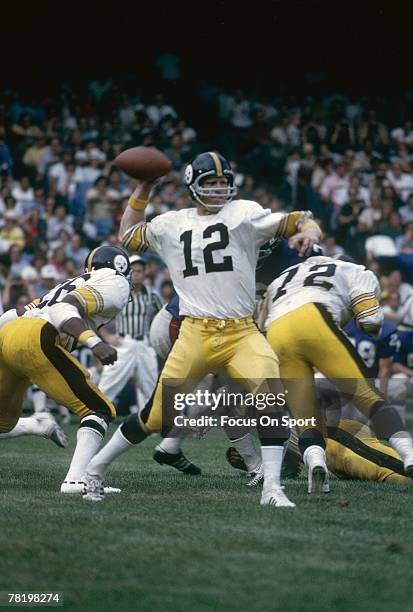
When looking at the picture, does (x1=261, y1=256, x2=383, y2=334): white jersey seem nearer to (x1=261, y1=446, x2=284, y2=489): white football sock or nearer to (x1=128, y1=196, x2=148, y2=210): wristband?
(x1=128, y1=196, x2=148, y2=210): wristband

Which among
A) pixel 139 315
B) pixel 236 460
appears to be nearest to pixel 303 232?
pixel 236 460

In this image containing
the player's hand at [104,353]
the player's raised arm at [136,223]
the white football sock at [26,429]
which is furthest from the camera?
the white football sock at [26,429]

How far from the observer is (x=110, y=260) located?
641 cm

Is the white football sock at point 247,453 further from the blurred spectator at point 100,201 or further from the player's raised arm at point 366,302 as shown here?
the blurred spectator at point 100,201

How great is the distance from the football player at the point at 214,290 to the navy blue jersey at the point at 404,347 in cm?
614

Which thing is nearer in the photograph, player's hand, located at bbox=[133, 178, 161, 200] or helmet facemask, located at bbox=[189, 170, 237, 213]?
helmet facemask, located at bbox=[189, 170, 237, 213]

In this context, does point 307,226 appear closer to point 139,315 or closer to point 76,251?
point 139,315

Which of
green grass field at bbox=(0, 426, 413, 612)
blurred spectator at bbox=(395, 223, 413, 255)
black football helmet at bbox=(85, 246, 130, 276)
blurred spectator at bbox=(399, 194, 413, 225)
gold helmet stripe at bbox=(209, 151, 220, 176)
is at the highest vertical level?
blurred spectator at bbox=(399, 194, 413, 225)

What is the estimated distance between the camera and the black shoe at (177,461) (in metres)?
7.03

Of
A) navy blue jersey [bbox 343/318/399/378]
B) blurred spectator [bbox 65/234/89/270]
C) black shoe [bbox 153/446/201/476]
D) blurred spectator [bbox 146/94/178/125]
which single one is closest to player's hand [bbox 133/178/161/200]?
black shoe [bbox 153/446/201/476]

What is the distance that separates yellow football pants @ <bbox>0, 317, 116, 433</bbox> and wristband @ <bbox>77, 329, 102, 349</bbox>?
288 millimetres

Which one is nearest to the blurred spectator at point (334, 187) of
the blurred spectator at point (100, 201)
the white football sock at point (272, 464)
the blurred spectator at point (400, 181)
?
the blurred spectator at point (400, 181)

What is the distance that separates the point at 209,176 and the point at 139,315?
19.5 ft

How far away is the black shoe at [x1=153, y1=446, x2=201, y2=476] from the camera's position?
23.1 ft
